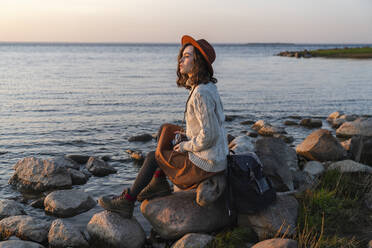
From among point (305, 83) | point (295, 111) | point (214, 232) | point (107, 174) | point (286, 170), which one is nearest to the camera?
point (214, 232)

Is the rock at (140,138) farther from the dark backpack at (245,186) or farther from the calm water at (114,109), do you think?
the dark backpack at (245,186)

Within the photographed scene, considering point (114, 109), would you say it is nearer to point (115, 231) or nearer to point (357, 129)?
point (357, 129)

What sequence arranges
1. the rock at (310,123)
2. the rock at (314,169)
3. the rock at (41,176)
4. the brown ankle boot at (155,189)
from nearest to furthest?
the brown ankle boot at (155,189) < the rock at (41,176) < the rock at (314,169) < the rock at (310,123)

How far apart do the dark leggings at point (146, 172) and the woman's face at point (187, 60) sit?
4.69 ft

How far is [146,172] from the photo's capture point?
5953 mm

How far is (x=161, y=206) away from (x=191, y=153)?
124cm

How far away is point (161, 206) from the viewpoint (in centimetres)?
612

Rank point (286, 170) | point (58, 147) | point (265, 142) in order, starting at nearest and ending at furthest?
point (286, 170), point (265, 142), point (58, 147)

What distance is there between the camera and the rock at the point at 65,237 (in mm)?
5746

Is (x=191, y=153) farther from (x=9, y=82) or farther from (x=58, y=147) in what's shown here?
(x=9, y=82)

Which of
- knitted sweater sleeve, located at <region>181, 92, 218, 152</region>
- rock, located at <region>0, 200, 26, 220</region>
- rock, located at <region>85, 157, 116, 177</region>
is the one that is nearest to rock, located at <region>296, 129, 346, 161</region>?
rock, located at <region>85, 157, 116, 177</region>

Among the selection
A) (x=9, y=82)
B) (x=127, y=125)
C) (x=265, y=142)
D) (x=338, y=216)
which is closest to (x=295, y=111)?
(x=127, y=125)

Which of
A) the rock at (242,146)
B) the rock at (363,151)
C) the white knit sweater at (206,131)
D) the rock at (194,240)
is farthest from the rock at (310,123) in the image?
the rock at (194,240)

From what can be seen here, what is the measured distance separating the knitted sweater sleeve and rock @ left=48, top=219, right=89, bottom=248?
7.95 ft
